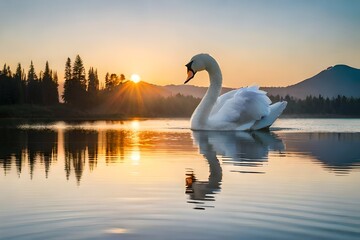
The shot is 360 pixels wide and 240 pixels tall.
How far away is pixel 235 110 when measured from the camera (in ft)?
87.3

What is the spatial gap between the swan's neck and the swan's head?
0.51 meters

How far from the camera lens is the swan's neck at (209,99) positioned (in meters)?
27.8

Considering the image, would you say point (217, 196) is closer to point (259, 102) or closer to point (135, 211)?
point (135, 211)

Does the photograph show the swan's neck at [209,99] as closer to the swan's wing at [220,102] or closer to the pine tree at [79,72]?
the swan's wing at [220,102]

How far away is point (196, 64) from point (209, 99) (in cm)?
260

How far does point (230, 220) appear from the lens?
6.16 m

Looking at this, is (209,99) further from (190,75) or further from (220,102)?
(190,75)

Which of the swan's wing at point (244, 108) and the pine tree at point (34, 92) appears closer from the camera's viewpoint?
the swan's wing at point (244, 108)

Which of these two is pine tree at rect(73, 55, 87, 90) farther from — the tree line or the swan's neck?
the swan's neck

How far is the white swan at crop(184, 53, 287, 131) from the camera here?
2668cm

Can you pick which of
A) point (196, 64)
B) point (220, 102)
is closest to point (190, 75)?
point (196, 64)

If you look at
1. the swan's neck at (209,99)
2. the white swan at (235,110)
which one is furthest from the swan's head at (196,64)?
the swan's neck at (209,99)

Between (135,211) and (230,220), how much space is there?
4.02 feet

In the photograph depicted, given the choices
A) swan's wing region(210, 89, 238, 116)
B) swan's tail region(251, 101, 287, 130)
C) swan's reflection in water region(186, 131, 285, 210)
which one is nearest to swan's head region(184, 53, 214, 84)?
swan's wing region(210, 89, 238, 116)
